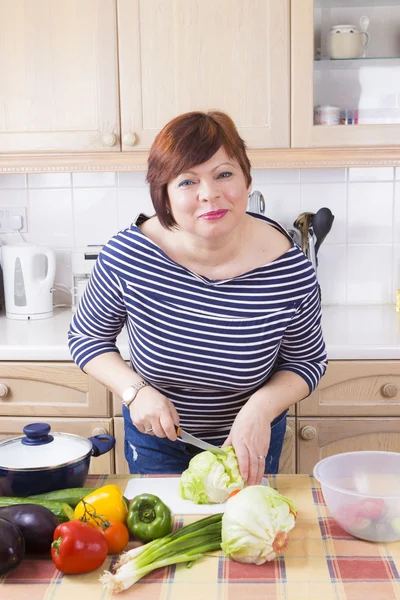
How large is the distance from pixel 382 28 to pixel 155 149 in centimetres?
143

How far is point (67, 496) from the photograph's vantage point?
1143mm

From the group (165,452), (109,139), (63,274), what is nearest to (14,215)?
(63,274)

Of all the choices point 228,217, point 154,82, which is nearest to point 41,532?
point 228,217

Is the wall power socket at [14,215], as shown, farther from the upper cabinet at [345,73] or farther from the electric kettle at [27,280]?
the upper cabinet at [345,73]

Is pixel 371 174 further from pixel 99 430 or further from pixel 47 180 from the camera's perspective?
pixel 99 430

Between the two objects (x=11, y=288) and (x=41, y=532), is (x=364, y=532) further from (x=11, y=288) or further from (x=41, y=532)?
(x=11, y=288)

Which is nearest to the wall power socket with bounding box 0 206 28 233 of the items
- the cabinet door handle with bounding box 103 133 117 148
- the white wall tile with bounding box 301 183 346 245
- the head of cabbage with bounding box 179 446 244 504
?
the cabinet door handle with bounding box 103 133 117 148

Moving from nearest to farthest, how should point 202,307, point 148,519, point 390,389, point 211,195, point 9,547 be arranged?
point 9,547, point 148,519, point 211,195, point 202,307, point 390,389

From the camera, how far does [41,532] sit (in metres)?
1.02

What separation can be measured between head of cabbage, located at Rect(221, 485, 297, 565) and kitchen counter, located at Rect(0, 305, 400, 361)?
1.16m

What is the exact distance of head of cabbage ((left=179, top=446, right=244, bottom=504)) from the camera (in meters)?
1.20

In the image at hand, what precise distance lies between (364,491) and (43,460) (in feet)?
1.72

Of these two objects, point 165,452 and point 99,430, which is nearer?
point 165,452

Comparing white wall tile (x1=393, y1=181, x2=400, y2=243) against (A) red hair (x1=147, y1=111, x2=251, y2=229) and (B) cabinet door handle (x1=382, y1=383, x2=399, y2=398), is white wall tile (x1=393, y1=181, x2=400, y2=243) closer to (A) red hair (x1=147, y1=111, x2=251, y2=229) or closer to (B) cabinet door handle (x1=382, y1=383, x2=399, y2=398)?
(B) cabinet door handle (x1=382, y1=383, x2=399, y2=398)
